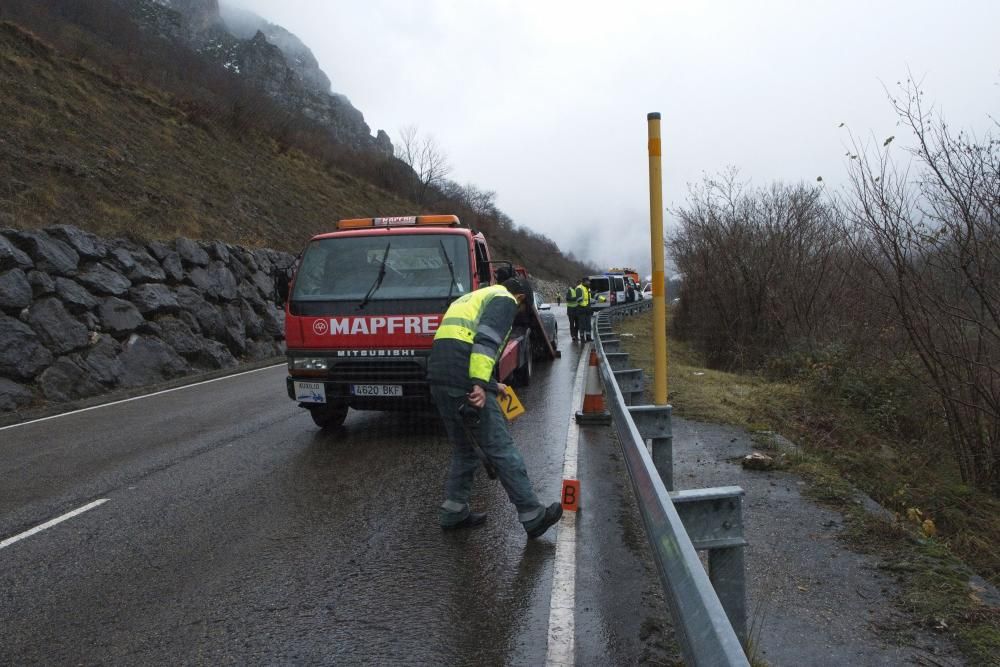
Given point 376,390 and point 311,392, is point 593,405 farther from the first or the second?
point 311,392

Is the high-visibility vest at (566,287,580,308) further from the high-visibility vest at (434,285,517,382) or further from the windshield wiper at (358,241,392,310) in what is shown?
the high-visibility vest at (434,285,517,382)

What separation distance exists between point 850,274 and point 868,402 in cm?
182

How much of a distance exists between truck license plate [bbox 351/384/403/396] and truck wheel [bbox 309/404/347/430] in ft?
2.29

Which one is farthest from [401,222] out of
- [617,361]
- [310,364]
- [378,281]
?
[617,361]

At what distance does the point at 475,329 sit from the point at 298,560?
1.79 metres

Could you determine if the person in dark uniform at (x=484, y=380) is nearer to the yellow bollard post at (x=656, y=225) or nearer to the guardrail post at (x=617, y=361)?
the yellow bollard post at (x=656, y=225)

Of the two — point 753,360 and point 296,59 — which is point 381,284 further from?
point 296,59

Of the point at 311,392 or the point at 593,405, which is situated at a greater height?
the point at 311,392

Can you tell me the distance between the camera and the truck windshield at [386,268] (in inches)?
300

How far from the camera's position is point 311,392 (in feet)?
24.9

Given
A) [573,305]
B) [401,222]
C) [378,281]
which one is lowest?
[573,305]

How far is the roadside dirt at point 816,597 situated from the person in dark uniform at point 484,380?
1374mm

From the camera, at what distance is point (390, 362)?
7.38m

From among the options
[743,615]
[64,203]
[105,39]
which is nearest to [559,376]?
[743,615]
